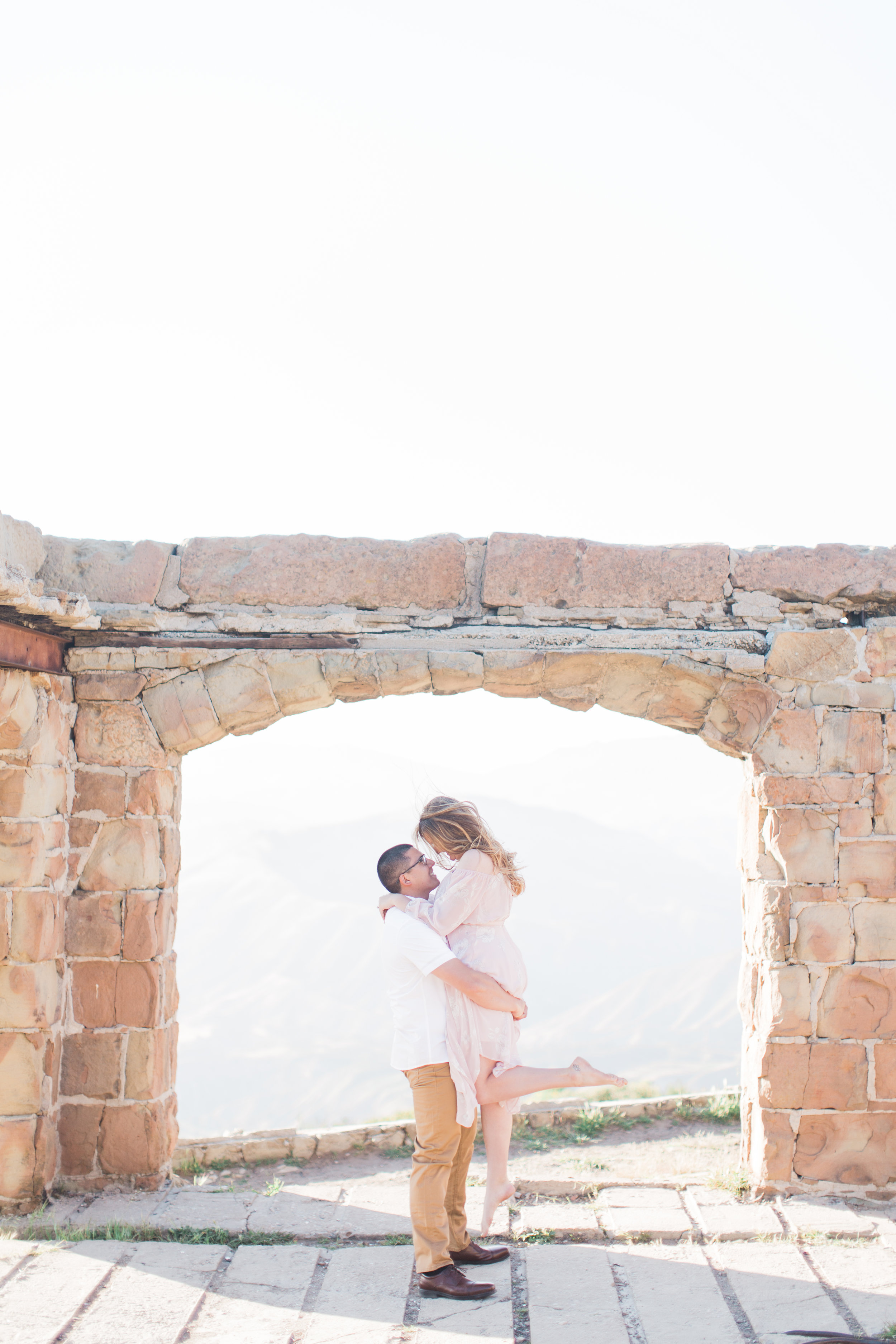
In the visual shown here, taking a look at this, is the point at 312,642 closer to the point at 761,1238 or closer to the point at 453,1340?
the point at 453,1340

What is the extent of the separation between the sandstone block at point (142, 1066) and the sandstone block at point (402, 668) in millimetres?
1941

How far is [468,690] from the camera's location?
4617mm

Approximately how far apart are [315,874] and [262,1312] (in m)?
37.6

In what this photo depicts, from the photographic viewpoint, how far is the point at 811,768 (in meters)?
4.53

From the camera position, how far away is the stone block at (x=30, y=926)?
4297 mm

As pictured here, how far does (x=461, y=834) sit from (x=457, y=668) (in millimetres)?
1088

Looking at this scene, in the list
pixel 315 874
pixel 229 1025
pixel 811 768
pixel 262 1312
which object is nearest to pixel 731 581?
pixel 811 768

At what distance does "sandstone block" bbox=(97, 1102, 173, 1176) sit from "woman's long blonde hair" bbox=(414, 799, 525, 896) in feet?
6.92

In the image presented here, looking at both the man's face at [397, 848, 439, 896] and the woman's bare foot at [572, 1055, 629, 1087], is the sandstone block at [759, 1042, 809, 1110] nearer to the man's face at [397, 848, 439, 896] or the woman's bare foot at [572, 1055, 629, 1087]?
the woman's bare foot at [572, 1055, 629, 1087]

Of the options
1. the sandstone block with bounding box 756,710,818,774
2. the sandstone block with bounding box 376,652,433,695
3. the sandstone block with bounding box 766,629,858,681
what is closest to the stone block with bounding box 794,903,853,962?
the sandstone block with bounding box 756,710,818,774

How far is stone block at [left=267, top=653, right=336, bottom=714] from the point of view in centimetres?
453

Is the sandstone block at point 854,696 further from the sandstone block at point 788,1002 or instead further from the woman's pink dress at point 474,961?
the woman's pink dress at point 474,961

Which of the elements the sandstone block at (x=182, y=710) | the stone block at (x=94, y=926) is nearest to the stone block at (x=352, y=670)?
the sandstone block at (x=182, y=710)

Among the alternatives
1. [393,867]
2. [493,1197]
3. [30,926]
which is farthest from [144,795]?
[493,1197]
